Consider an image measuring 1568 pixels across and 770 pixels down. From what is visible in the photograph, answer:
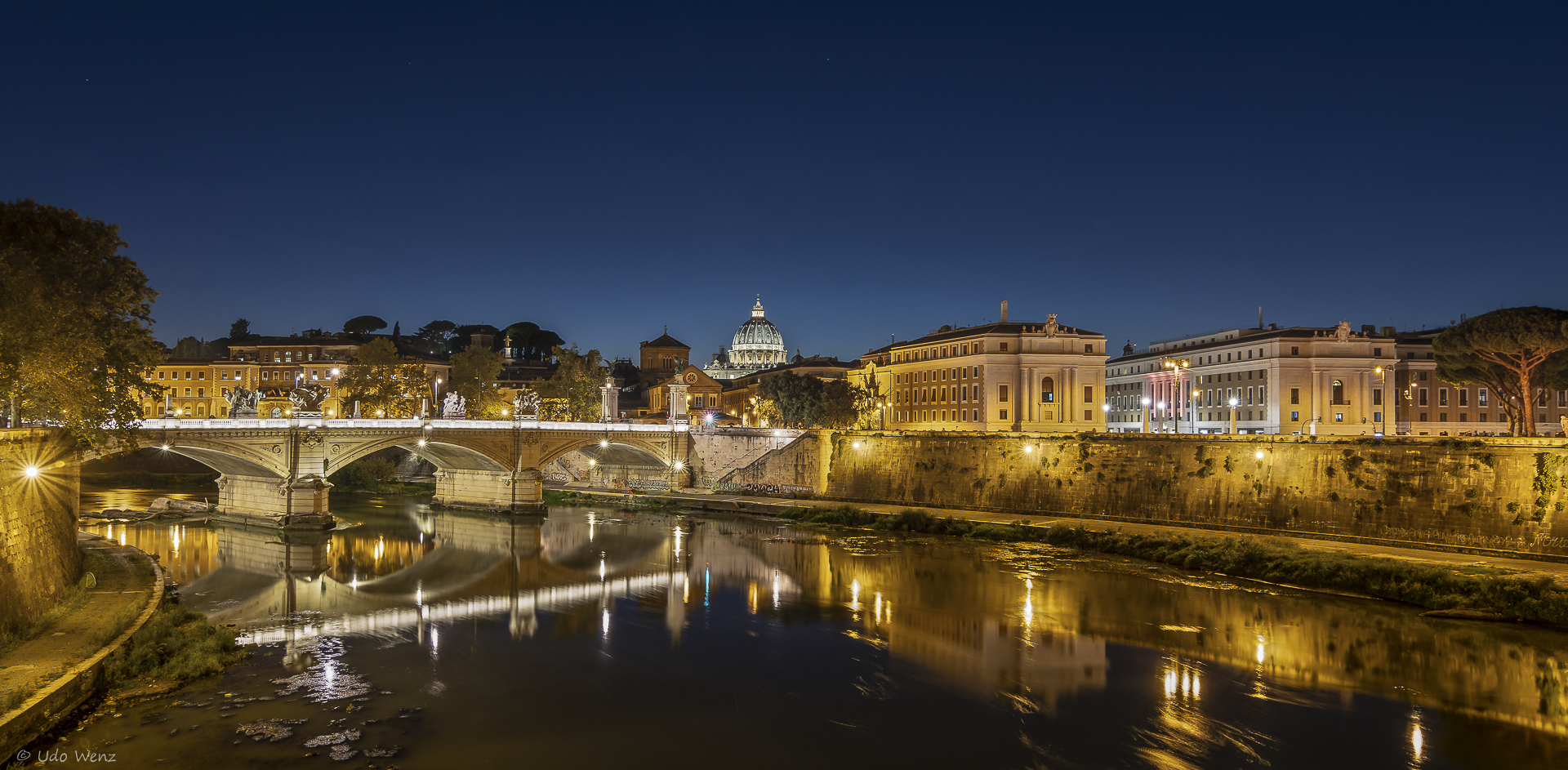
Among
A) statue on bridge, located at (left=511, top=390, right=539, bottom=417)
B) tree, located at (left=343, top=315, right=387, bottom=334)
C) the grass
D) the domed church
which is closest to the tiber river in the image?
the grass

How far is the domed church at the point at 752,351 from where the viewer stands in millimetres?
147125

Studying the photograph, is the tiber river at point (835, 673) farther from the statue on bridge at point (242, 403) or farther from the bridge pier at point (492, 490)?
the bridge pier at point (492, 490)

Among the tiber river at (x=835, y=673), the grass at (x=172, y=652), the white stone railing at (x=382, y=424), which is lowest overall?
the tiber river at (x=835, y=673)

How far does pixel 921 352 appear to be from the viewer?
78.1m

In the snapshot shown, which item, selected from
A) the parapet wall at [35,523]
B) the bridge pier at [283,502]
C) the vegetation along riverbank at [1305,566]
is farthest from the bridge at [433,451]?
the vegetation along riverbank at [1305,566]

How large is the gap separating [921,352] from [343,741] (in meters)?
65.0

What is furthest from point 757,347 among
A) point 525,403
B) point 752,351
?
point 525,403

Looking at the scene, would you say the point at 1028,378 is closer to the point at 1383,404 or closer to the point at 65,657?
the point at 1383,404

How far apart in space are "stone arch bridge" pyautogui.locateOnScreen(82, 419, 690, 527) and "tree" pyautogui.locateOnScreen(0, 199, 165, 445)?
3.99 meters

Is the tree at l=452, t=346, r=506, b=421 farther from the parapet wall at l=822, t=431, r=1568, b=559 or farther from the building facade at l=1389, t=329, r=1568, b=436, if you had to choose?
the building facade at l=1389, t=329, r=1568, b=436

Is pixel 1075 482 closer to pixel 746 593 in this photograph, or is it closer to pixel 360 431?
pixel 746 593

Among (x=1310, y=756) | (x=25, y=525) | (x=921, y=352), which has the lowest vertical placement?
(x=1310, y=756)

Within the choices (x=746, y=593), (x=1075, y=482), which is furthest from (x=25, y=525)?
(x=1075, y=482)

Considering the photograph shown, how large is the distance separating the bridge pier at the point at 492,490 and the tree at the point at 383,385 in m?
10.8
